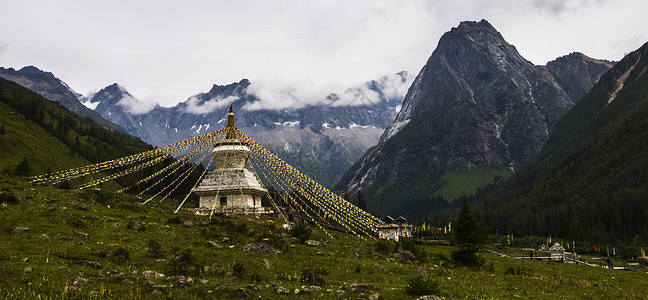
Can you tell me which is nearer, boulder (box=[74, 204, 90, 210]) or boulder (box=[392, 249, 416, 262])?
boulder (box=[74, 204, 90, 210])

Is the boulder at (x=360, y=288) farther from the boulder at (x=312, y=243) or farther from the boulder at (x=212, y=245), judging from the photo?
the boulder at (x=312, y=243)

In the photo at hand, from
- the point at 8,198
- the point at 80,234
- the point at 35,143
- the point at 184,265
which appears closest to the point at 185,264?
the point at 184,265

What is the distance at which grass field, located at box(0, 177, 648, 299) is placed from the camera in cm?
2294

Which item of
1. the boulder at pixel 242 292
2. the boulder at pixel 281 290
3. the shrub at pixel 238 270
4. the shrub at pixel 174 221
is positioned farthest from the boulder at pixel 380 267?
the shrub at pixel 174 221

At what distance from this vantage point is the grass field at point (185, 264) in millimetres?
22938

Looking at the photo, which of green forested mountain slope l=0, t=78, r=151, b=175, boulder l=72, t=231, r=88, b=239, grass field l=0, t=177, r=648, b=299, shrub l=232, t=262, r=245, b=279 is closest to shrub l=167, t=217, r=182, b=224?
grass field l=0, t=177, r=648, b=299

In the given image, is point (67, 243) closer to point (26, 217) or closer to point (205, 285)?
point (26, 217)

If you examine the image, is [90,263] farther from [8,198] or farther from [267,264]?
[8,198]

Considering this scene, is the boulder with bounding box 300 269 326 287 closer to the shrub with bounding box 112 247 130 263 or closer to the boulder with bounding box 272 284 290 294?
the boulder with bounding box 272 284 290 294

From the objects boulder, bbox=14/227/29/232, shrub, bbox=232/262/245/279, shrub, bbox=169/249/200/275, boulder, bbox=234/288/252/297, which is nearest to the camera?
boulder, bbox=234/288/252/297

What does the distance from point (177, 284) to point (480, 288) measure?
19252 mm

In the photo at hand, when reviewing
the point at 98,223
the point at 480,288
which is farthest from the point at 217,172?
the point at 480,288

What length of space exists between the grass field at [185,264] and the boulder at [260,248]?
930 millimetres

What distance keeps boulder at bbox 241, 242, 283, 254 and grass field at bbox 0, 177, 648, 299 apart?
93 centimetres
